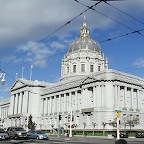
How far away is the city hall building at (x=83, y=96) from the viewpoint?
277 feet

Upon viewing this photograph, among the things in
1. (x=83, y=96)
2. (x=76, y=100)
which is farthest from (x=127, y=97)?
(x=76, y=100)

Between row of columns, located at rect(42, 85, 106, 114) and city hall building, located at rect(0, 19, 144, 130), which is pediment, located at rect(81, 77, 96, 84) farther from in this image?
row of columns, located at rect(42, 85, 106, 114)

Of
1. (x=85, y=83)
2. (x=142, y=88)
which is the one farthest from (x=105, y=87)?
(x=142, y=88)

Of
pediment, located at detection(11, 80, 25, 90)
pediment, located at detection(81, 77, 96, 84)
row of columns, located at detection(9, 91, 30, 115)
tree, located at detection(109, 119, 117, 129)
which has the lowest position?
tree, located at detection(109, 119, 117, 129)

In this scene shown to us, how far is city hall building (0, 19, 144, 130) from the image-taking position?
84500mm

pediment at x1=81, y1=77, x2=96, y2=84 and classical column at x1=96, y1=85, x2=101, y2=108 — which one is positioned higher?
pediment at x1=81, y1=77, x2=96, y2=84

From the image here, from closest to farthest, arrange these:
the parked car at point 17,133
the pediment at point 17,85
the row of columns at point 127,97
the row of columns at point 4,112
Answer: the parked car at point 17,133 → the row of columns at point 127,97 → the pediment at point 17,85 → the row of columns at point 4,112

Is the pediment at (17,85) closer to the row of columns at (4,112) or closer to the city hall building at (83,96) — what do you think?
the city hall building at (83,96)

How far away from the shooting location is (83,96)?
90438mm

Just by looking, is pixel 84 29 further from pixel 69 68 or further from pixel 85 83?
pixel 85 83

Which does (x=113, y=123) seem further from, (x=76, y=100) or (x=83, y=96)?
(x=76, y=100)

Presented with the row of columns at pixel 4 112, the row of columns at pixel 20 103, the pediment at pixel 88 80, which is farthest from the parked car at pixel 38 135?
the row of columns at pixel 4 112

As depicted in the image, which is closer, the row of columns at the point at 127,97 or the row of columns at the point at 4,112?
the row of columns at the point at 127,97

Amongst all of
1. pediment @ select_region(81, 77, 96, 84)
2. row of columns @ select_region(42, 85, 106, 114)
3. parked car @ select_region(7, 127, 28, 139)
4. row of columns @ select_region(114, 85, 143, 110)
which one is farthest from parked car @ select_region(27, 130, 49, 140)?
pediment @ select_region(81, 77, 96, 84)
